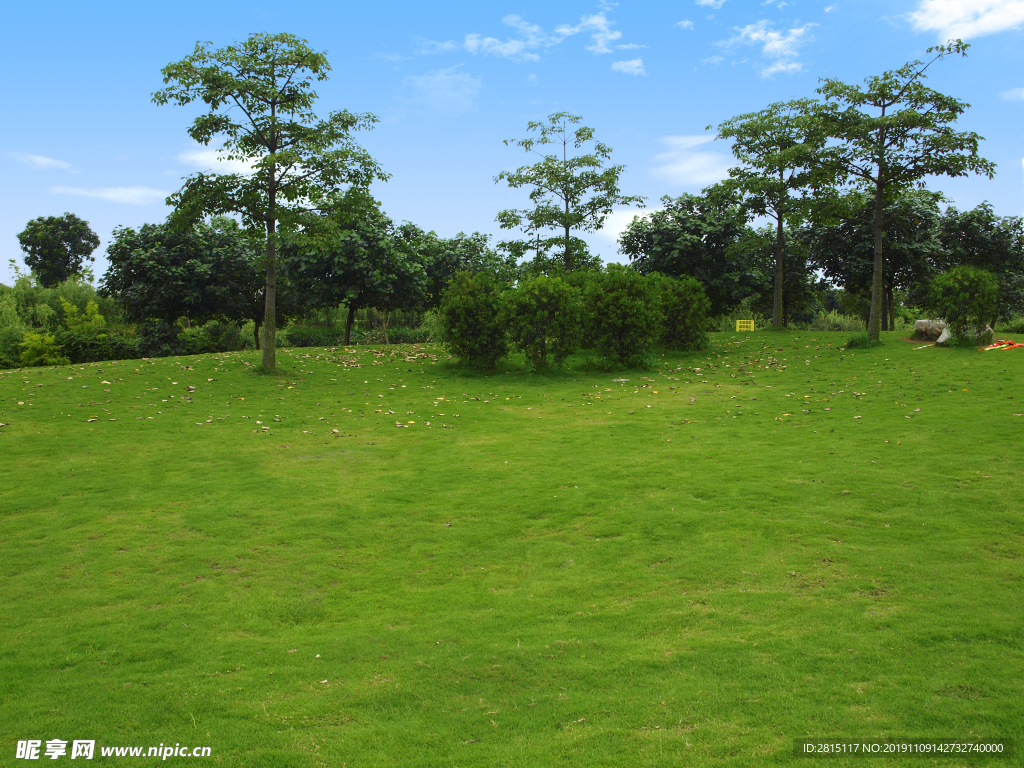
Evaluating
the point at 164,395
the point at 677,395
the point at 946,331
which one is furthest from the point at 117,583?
the point at 946,331

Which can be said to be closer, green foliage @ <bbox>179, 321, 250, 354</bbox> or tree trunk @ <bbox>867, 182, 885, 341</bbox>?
tree trunk @ <bbox>867, 182, 885, 341</bbox>

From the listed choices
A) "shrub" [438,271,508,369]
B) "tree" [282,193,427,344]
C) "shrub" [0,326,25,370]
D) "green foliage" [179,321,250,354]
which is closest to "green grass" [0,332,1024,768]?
"shrub" [438,271,508,369]

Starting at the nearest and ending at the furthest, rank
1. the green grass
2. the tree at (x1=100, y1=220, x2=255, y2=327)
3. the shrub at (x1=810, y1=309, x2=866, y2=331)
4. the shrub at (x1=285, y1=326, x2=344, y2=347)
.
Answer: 1. the green grass
2. the tree at (x1=100, y1=220, x2=255, y2=327)
3. the shrub at (x1=285, y1=326, x2=344, y2=347)
4. the shrub at (x1=810, y1=309, x2=866, y2=331)

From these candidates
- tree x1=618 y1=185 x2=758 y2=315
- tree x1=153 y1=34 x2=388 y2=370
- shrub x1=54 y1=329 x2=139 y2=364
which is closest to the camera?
tree x1=153 y1=34 x2=388 y2=370

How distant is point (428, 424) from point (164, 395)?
6.06 m

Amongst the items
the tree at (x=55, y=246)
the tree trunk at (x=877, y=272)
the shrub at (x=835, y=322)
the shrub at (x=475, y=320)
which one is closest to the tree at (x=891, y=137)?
the tree trunk at (x=877, y=272)

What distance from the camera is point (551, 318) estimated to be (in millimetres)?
17141

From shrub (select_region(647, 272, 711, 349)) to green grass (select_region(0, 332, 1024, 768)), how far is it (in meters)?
8.55

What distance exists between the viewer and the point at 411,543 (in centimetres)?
662

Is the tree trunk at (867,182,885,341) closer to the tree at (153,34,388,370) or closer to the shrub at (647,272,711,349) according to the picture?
the shrub at (647,272,711,349)


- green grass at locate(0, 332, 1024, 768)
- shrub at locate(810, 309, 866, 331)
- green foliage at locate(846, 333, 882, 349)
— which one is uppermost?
shrub at locate(810, 309, 866, 331)

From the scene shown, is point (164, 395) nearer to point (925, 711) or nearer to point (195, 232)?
point (925, 711)

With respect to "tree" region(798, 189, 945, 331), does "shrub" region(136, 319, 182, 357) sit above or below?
below

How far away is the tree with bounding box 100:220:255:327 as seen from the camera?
1099 inches
